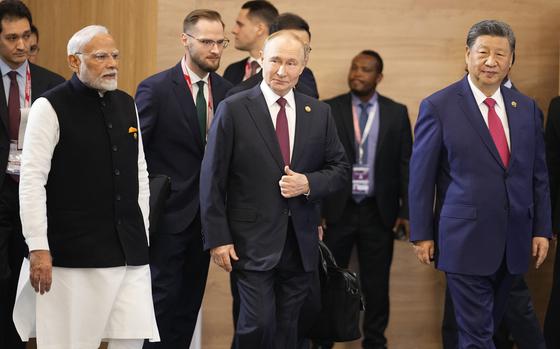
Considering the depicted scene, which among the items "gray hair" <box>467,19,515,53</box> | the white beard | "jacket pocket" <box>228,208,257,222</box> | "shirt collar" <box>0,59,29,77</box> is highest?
"gray hair" <box>467,19,515,53</box>

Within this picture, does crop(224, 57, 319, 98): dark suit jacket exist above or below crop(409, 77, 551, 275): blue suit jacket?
above

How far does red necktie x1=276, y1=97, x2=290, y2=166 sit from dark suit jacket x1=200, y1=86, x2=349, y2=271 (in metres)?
0.04

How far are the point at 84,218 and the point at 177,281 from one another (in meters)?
1.16

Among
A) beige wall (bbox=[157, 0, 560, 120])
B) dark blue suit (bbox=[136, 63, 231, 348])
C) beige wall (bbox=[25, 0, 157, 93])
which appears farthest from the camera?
beige wall (bbox=[157, 0, 560, 120])

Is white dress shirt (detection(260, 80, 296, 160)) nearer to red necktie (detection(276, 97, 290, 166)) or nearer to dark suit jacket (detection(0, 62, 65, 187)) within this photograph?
red necktie (detection(276, 97, 290, 166))

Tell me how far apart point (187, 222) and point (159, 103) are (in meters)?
0.62

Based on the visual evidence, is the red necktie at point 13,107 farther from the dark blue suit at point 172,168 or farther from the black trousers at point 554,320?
the black trousers at point 554,320

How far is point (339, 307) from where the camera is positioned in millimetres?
5352

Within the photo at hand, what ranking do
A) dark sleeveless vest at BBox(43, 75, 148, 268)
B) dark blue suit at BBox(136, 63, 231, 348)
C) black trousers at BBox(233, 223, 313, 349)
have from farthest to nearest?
dark blue suit at BBox(136, 63, 231, 348)
black trousers at BBox(233, 223, 313, 349)
dark sleeveless vest at BBox(43, 75, 148, 268)

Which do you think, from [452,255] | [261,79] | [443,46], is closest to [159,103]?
[261,79]

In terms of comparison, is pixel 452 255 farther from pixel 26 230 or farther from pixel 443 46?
pixel 443 46

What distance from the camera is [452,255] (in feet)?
17.2

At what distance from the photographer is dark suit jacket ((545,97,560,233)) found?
6.62 meters

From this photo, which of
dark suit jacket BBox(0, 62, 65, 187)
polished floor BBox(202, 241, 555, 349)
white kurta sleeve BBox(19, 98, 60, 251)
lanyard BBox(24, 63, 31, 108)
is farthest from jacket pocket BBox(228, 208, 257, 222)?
polished floor BBox(202, 241, 555, 349)
